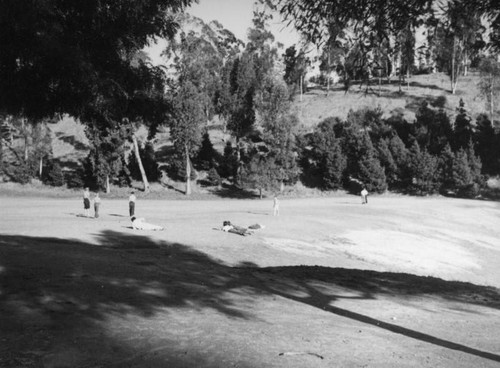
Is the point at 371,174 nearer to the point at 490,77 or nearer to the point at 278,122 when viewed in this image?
the point at 278,122

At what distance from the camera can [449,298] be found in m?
11.9

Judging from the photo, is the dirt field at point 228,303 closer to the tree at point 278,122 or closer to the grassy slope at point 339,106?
the tree at point 278,122

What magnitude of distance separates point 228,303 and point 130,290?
2.04 m

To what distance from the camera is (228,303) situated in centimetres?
912

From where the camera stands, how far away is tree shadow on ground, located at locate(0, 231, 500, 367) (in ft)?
20.1

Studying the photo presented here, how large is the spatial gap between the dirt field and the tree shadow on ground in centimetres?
3

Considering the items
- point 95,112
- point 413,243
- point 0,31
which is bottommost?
point 413,243

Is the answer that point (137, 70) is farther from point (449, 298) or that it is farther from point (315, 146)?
point (315, 146)

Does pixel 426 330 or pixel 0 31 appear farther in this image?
pixel 426 330

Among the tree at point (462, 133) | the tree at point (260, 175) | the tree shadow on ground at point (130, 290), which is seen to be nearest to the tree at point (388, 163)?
the tree at point (462, 133)

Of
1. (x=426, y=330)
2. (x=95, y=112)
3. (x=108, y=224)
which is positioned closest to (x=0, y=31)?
(x=95, y=112)

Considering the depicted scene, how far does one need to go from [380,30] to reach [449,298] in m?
7.43

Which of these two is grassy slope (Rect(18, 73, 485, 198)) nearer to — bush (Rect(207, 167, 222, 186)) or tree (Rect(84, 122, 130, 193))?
bush (Rect(207, 167, 222, 186))

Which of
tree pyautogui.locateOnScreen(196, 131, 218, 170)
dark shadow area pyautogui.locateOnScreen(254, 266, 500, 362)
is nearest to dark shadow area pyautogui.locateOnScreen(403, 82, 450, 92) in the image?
tree pyautogui.locateOnScreen(196, 131, 218, 170)
